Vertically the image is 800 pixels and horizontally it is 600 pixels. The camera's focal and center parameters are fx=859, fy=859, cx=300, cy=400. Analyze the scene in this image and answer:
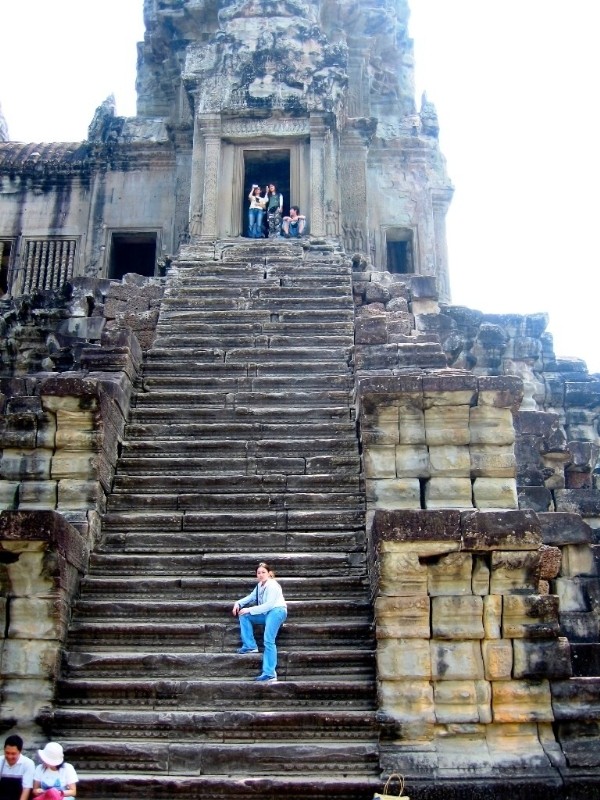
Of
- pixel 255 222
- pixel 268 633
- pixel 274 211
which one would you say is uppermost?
pixel 274 211

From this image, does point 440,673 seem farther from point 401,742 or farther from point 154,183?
point 154,183

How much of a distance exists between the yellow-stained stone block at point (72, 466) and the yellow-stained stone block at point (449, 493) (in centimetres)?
325

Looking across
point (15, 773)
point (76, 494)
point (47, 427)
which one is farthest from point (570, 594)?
point (15, 773)

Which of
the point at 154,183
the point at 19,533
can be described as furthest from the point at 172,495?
the point at 154,183

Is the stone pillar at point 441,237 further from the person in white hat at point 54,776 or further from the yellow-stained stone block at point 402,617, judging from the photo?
the person in white hat at point 54,776

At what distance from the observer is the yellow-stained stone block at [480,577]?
714 cm

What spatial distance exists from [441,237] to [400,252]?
0.94 m

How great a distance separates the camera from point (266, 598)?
285 inches

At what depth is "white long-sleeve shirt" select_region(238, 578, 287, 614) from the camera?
23.5 ft

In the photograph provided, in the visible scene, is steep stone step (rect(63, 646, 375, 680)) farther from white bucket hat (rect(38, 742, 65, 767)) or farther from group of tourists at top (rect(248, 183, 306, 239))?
group of tourists at top (rect(248, 183, 306, 239))

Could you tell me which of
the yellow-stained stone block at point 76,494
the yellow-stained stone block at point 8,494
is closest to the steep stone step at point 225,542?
the yellow-stained stone block at point 76,494

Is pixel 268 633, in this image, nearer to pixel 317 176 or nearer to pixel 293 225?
pixel 293 225

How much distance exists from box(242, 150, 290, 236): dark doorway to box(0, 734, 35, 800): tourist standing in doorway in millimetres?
12107

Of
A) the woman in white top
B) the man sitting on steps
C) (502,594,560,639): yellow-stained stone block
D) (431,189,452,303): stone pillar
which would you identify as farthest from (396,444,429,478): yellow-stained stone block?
(431,189,452,303): stone pillar
